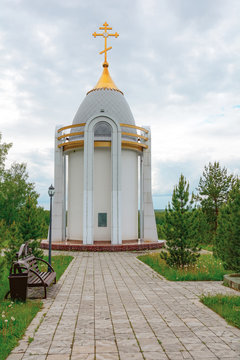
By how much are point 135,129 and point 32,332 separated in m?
18.9

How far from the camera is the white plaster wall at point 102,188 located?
21266 millimetres

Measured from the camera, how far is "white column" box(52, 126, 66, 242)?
72.7 feet

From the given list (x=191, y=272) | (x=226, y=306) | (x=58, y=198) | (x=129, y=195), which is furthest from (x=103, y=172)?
(x=226, y=306)

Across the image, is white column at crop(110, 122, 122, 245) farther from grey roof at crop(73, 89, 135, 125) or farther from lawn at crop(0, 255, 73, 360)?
lawn at crop(0, 255, 73, 360)

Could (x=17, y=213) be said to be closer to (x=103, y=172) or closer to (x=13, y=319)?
(x=103, y=172)

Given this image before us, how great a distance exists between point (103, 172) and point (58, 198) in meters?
3.74

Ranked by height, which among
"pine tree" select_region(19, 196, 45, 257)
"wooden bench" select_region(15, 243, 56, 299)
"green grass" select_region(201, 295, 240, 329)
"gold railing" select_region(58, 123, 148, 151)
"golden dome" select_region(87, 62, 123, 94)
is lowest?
"green grass" select_region(201, 295, 240, 329)

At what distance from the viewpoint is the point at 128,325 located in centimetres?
592

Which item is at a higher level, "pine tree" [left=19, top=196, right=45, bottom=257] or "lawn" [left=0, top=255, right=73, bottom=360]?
"pine tree" [left=19, top=196, right=45, bottom=257]

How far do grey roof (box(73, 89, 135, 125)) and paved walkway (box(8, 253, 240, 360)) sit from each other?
1438cm

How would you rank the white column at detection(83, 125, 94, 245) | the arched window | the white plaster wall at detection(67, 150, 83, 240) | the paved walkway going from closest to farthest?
the paved walkway
the white column at detection(83, 125, 94, 245)
the arched window
the white plaster wall at detection(67, 150, 83, 240)

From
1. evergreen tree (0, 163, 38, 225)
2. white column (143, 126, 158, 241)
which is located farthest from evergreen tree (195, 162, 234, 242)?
evergreen tree (0, 163, 38, 225)

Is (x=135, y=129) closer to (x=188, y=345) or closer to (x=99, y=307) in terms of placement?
(x=99, y=307)

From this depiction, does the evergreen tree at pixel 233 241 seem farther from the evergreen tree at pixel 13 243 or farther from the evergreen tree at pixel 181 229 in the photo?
the evergreen tree at pixel 13 243
